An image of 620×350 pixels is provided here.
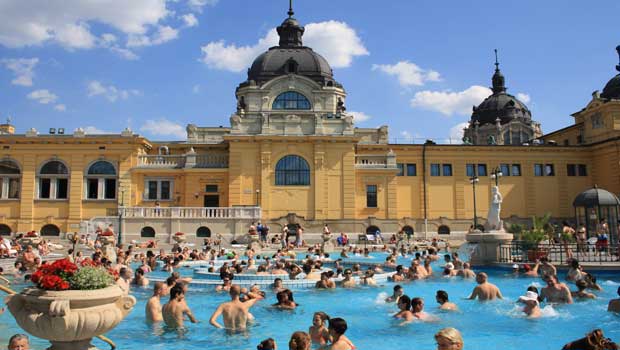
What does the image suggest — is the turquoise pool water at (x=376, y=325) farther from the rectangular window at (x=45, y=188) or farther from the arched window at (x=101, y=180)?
the rectangular window at (x=45, y=188)

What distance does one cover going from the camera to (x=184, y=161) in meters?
40.8

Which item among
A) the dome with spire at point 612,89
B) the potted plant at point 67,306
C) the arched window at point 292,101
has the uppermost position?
the dome with spire at point 612,89

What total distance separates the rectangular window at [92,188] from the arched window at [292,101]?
1613cm

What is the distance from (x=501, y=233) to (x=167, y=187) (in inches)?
1104

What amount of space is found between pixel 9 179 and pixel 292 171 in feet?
73.6

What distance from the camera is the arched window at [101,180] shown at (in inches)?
1550

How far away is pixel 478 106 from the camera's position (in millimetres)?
75438

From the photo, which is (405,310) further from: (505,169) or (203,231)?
(505,169)

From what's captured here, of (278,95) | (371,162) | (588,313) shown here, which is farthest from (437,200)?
(588,313)

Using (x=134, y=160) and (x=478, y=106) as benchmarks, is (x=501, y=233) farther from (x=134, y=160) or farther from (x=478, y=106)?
(x=478, y=106)

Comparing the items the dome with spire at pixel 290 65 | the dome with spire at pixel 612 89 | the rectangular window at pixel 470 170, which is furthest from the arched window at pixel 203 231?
the dome with spire at pixel 612 89

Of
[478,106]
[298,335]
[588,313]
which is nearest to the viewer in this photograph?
[298,335]

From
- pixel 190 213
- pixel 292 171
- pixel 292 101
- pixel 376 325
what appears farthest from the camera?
pixel 292 101

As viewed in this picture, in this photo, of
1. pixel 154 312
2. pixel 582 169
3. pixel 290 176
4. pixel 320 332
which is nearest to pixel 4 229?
pixel 290 176
